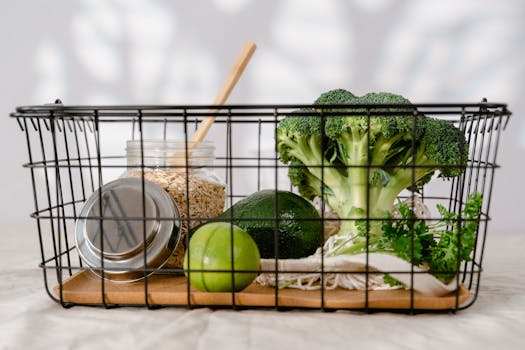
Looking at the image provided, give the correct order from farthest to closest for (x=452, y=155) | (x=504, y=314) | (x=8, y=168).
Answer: (x=8, y=168), (x=452, y=155), (x=504, y=314)

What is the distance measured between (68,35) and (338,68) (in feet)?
2.69

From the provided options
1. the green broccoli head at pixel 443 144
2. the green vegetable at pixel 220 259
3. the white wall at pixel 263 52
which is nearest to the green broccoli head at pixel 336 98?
the green broccoli head at pixel 443 144

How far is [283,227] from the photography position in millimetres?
1062

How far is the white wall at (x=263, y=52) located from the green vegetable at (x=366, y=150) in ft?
2.66

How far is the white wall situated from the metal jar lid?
1.00m

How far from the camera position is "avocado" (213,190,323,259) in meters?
1.06

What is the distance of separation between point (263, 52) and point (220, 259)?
3.75 ft

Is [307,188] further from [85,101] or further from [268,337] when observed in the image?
[85,101]

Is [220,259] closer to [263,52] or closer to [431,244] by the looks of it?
[431,244]

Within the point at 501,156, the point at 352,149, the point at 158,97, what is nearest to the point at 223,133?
the point at 158,97

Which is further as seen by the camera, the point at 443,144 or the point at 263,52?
the point at 263,52

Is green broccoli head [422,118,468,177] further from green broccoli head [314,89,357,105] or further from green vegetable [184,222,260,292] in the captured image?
green vegetable [184,222,260,292]

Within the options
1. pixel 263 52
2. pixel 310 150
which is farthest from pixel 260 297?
pixel 263 52

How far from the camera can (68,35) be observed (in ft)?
6.61
